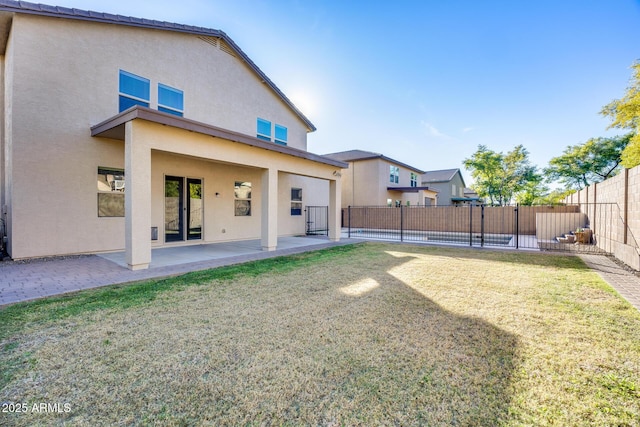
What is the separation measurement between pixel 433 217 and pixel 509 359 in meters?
17.3

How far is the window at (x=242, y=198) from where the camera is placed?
1160cm

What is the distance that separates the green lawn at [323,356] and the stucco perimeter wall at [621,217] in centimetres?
366

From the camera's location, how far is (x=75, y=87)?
7.53 m

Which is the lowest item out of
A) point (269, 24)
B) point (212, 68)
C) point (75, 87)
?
point (75, 87)

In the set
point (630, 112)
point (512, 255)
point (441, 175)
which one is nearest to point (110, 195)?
point (512, 255)

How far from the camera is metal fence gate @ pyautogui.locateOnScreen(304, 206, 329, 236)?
594 inches

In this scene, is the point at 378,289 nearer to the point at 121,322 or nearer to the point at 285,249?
the point at 121,322

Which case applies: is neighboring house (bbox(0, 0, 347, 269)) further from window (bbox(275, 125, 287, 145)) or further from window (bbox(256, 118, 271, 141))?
window (bbox(275, 125, 287, 145))

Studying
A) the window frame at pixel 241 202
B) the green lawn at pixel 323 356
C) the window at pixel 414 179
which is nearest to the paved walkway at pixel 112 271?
the green lawn at pixel 323 356

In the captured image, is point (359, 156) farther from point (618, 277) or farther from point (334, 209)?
point (618, 277)

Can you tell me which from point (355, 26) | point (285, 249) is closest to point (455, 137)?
point (355, 26)

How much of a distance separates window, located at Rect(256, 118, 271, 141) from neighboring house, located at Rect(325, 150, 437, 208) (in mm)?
11224

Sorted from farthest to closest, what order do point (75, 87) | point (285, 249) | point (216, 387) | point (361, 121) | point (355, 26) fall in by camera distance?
point (361, 121), point (355, 26), point (285, 249), point (75, 87), point (216, 387)

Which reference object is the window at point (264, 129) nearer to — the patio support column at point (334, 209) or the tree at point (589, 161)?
the patio support column at point (334, 209)
